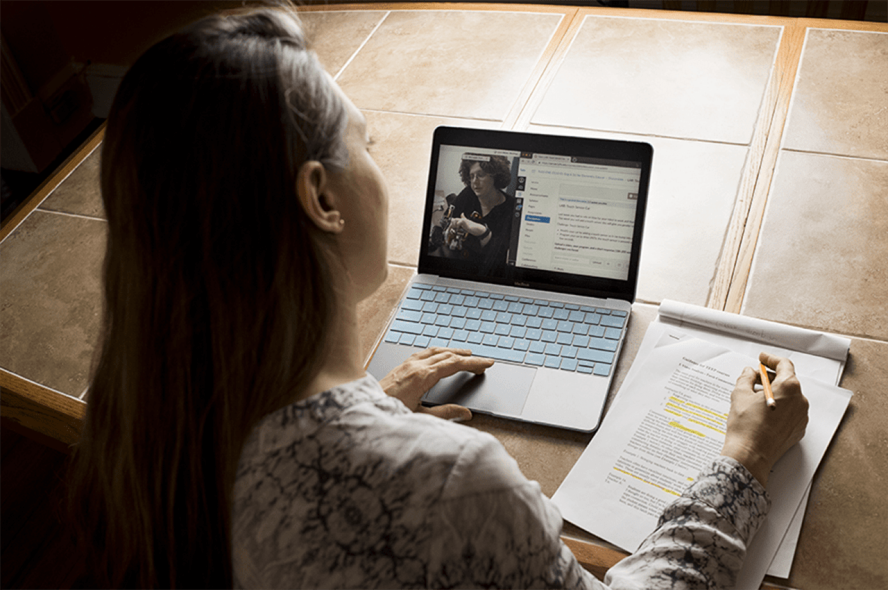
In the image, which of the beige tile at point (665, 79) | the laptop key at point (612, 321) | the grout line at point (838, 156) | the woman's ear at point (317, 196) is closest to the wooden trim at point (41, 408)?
the woman's ear at point (317, 196)

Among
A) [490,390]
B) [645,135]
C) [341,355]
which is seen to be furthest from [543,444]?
[645,135]

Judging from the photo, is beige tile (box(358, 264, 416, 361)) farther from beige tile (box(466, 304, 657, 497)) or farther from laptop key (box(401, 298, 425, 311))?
beige tile (box(466, 304, 657, 497))

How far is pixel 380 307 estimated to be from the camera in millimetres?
1125

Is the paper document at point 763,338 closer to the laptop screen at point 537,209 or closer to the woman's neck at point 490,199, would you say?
the laptop screen at point 537,209

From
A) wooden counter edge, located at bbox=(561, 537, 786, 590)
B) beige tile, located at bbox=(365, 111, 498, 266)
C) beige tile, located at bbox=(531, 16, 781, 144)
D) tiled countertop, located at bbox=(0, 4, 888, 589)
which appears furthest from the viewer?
beige tile, located at bbox=(531, 16, 781, 144)

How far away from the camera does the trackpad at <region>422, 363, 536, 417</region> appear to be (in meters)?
0.95

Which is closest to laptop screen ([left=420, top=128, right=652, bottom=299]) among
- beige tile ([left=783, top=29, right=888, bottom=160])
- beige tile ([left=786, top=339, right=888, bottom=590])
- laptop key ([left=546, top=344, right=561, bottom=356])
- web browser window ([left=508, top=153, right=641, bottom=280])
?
web browser window ([left=508, top=153, right=641, bottom=280])

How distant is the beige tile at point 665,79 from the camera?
137 cm

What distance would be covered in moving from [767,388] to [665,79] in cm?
83

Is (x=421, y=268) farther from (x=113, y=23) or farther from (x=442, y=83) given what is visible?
(x=113, y=23)

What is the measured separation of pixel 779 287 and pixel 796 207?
7.2 inches

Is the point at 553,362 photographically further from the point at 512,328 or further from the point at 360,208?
the point at 360,208

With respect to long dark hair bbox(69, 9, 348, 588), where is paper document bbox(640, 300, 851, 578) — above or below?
below

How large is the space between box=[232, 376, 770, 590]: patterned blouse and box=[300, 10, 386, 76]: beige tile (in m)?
1.29
